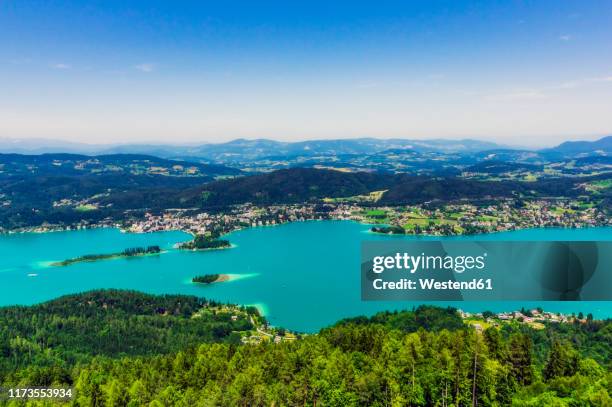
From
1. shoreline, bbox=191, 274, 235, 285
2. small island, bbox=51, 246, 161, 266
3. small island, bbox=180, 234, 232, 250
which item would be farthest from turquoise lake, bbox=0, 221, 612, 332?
small island, bbox=180, 234, 232, 250

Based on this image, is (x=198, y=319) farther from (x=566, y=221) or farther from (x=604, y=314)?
(x=566, y=221)

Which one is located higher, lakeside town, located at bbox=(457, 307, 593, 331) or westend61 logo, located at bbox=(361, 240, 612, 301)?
westend61 logo, located at bbox=(361, 240, 612, 301)

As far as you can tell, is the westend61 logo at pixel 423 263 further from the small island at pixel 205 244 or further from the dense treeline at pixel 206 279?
the small island at pixel 205 244

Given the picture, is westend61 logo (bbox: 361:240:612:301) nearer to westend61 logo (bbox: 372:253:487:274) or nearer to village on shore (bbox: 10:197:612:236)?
westend61 logo (bbox: 372:253:487:274)

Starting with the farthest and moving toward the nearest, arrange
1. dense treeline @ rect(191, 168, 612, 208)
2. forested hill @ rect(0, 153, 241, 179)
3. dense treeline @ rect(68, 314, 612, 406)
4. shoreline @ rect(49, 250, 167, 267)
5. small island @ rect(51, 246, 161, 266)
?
1. forested hill @ rect(0, 153, 241, 179)
2. dense treeline @ rect(191, 168, 612, 208)
3. small island @ rect(51, 246, 161, 266)
4. shoreline @ rect(49, 250, 167, 267)
5. dense treeline @ rect(68, 314, 612, 406)

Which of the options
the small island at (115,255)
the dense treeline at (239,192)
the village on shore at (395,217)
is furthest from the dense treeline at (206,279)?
the dense treeline at (239,192)

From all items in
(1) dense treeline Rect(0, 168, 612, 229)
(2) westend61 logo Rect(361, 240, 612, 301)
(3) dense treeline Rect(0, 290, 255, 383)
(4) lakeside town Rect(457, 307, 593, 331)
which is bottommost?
(3) dense treeline Rect(0, 290, 255, 383)
